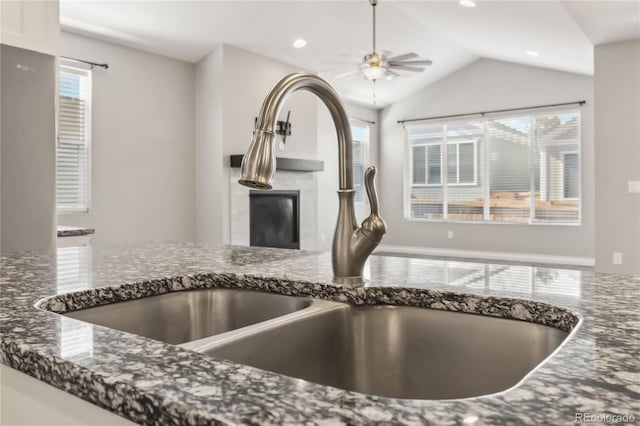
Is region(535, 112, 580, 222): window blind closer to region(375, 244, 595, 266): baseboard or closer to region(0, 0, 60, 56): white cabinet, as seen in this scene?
region(375, 244, 595, 266): baseboard

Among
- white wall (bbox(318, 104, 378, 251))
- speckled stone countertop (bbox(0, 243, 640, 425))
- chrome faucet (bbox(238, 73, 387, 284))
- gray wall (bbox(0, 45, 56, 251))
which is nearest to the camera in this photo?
speckled stone countertop (bbox(0, 243, 640, 425))

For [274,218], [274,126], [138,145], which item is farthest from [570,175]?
[274,126]

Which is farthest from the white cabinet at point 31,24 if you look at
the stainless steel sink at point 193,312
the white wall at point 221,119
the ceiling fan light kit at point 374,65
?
the ceiling fan light kit at point 374,65

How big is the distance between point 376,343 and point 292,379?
0.49 metres

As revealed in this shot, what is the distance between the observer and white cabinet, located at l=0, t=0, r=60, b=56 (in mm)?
2779

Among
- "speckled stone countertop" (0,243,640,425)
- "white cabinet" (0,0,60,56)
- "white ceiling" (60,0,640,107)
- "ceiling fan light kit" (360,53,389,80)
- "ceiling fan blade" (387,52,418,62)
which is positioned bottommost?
"speckled stone countertop" (0,243,640,425)

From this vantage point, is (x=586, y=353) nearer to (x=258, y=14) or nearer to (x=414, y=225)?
(x=258, y=14)

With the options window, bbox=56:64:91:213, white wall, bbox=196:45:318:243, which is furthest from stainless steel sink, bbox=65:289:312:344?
white wall, bbox=196:45:318:243

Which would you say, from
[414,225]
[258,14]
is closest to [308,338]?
[258,14]

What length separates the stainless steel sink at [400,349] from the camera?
2.62 ft

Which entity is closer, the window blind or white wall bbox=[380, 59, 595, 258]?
white wall bbox=[380, 59, 595, 258]

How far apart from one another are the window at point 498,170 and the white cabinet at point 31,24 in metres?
6.90

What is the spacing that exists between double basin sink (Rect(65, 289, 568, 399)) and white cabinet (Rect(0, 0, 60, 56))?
2.52 m

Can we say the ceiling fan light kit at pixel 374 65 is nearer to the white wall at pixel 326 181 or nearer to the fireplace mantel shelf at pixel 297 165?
the fireplace mantel shelf at pixel 297 165
